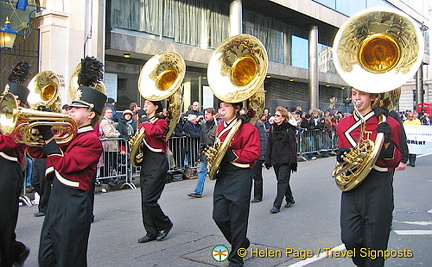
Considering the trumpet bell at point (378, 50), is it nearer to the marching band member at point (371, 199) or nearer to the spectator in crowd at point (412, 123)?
the marching band member at point (371, 199)

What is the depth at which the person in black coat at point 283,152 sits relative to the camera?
26.1 feet

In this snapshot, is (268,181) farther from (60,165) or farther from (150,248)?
(60,165)

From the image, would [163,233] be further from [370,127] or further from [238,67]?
[370,127]

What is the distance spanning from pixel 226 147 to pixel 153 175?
1.50 meters

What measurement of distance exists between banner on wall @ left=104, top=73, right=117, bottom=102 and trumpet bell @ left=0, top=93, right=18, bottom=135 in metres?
13.0

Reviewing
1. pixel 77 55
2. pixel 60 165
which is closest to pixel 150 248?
pixel 60 165

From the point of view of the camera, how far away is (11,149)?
173 inches

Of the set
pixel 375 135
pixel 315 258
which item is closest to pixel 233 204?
pixel 315 258

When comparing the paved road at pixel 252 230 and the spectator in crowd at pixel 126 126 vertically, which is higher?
the spectator in crowd at pixel 126 126

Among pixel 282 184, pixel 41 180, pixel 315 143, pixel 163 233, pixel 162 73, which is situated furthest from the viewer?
pixel 315 143

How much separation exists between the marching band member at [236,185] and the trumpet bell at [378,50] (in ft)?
4.34

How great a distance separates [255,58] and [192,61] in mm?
13918

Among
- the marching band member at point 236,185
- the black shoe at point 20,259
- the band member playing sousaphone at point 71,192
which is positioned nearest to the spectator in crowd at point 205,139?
the marching band member at point 236,185

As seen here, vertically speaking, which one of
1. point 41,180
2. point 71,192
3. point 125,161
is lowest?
point 41,180
